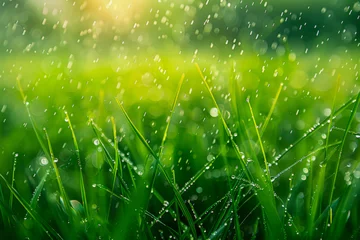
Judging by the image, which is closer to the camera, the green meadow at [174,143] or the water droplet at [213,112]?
the green meadow at [174,143]

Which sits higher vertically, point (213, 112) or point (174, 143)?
point (174, 143)

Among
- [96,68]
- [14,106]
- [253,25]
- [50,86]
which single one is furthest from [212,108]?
[253,25]

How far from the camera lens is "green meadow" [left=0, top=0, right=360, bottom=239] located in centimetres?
61

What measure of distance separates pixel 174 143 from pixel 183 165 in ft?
0.14

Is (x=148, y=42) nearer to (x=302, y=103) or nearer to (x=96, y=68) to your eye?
(x=96, y=68)

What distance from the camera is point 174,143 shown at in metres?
0.95

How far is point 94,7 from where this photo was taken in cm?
416

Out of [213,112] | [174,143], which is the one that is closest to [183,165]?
[174,143]

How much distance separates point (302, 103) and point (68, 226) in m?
1.06

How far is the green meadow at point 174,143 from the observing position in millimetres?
609

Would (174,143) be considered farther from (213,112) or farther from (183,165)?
(213,112)

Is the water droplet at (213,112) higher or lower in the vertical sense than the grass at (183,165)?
lower

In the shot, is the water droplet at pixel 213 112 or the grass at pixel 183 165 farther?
the water droplet at pixel 213 112

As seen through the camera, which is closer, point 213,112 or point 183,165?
point 183,165
